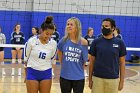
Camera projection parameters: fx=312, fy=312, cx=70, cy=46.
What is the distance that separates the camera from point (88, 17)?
51.6ft

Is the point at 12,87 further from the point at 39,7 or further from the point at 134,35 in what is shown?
the point at 134,35

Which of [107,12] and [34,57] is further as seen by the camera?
[107,12]

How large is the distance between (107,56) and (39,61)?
43.7 inches

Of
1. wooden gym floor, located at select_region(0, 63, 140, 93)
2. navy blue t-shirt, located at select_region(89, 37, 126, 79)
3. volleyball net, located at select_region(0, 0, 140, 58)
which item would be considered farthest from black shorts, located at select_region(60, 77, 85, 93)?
volleyball net, located at select_region(0, 0, 140, 58)

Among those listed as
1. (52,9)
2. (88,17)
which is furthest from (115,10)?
(52,9)

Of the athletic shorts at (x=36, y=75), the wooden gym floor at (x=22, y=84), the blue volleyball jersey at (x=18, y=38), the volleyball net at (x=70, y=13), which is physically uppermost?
the volleyball net at (x=70, y=13)

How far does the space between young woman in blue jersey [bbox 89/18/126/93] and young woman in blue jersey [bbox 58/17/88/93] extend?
8.2 inches

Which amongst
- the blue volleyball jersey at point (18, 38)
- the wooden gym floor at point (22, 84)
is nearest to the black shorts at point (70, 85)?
the wooden gym floor at point (22, 84)

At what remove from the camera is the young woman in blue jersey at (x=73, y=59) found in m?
5.00

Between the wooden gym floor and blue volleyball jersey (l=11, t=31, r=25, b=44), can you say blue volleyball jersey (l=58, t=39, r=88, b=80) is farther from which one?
blue volleyball jersey (l=11, t=31, r=25, b=44)

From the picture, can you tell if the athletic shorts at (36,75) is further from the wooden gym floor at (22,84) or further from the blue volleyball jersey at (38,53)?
the wooden gym floor at (22,84)

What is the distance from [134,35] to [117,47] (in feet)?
38.3

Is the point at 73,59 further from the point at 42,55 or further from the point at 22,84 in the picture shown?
the point at 22,84

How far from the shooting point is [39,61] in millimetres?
5090
